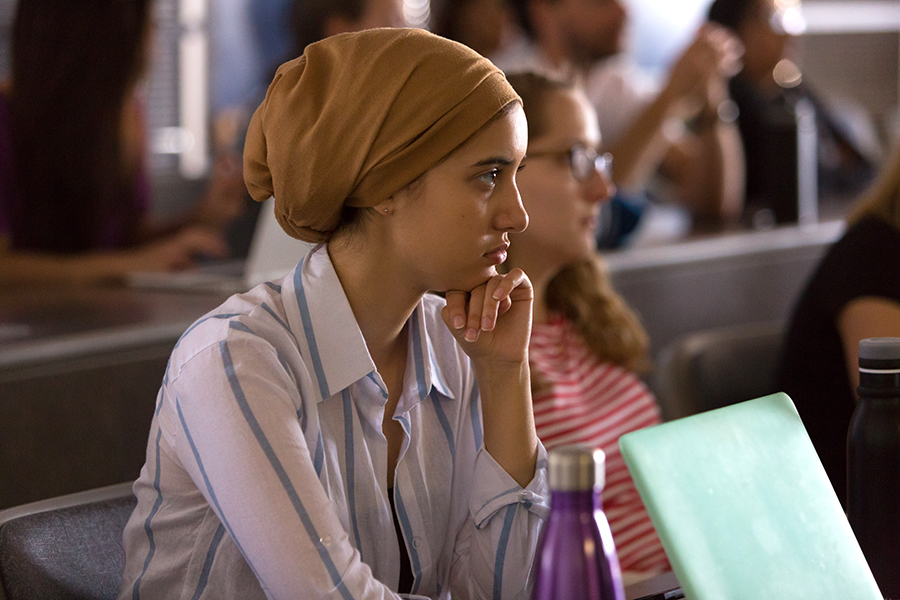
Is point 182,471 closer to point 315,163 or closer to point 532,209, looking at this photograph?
point 315,163

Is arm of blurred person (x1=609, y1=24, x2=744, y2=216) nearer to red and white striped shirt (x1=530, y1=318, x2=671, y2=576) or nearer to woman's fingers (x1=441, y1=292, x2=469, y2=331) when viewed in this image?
red and white striped shirt (x1=530, y1=318, x2=671, y2=576)

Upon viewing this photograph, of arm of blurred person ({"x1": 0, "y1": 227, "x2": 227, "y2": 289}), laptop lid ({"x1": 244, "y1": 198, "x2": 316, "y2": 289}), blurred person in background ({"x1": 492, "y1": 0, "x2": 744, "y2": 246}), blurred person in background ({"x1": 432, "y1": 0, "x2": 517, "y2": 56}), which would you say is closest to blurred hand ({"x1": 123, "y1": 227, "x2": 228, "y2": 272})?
arm of blurred person ({"x1": 0, "y1": 227, "x2": 227, "y2": 289})

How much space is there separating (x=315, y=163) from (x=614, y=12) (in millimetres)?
2330

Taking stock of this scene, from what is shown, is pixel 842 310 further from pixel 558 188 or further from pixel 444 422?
pixel 444 422

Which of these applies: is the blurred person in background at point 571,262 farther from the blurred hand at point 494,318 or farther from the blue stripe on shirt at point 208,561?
the blue stripe on shirt at point 208,561

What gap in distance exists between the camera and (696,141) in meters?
3.20

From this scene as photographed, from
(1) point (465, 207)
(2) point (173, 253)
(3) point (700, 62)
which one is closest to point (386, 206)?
(1) point (465, 207)

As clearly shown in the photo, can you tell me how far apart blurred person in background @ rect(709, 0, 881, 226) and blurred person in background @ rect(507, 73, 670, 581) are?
134cm

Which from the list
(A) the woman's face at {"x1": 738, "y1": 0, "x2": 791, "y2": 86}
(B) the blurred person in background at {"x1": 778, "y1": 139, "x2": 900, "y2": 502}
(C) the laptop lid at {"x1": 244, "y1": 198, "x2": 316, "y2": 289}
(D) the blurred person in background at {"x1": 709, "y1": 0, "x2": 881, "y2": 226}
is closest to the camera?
(B) the blurred person in background at {"x1": 778, "y1": 139, "x2": 900, "y2": 502}

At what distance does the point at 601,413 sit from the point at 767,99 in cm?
196

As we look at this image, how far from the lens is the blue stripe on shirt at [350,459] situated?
0.90m

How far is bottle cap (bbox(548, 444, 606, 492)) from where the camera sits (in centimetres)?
52

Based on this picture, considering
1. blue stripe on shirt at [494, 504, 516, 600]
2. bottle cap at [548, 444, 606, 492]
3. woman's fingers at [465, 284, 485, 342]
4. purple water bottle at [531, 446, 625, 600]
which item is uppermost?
bottle cap at [548, 444, 606, 492]

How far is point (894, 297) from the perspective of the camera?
144 cm
